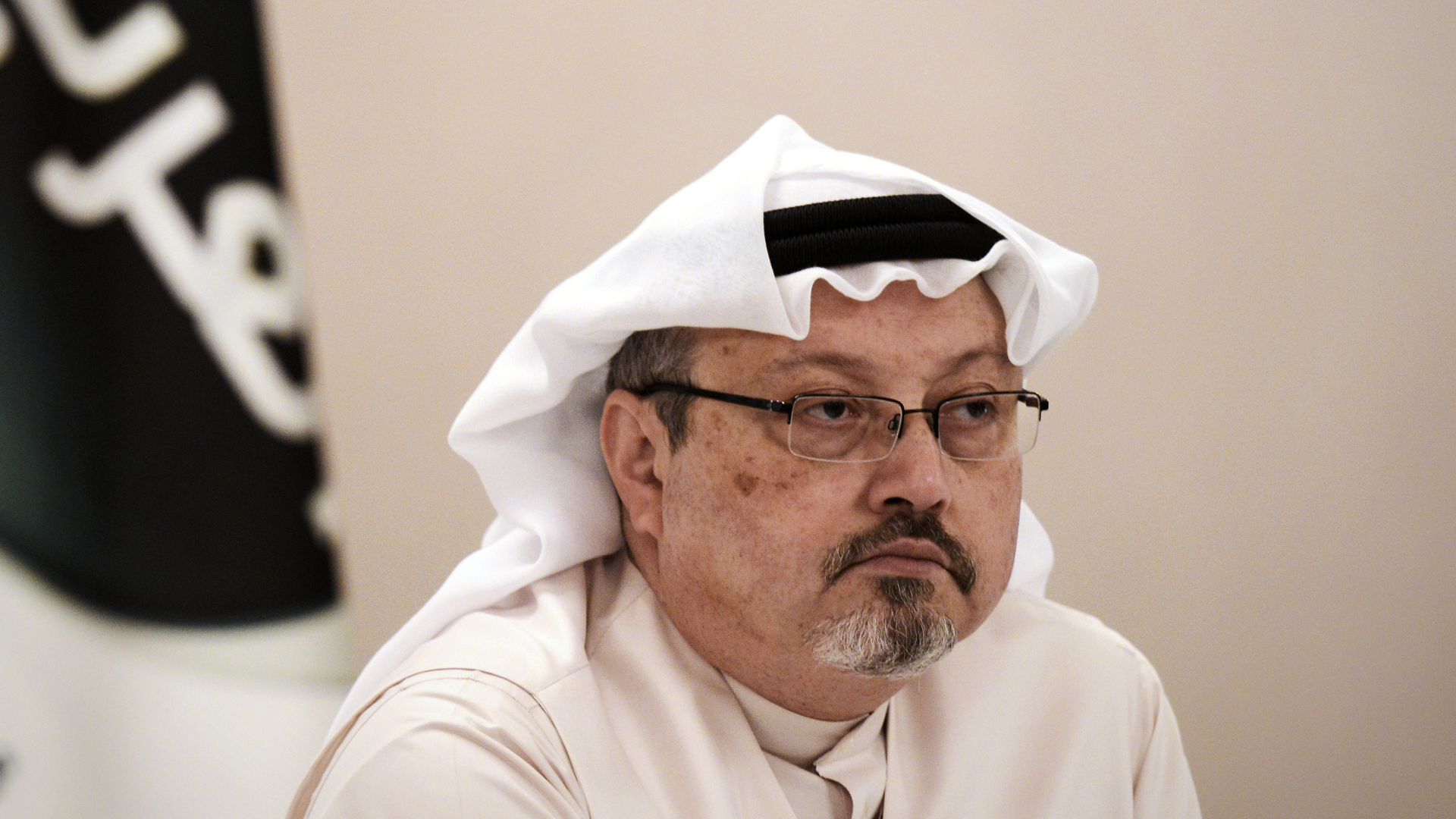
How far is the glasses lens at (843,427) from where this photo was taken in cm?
143

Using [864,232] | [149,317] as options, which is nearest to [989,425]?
[864,232]

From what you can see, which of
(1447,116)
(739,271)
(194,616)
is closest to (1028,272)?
(739,271)

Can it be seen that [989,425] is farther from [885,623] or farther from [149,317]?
[149,317]

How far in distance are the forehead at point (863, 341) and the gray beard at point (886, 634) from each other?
0.89 feet

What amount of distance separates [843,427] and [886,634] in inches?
10.2

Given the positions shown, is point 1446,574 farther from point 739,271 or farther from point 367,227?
point 367,227

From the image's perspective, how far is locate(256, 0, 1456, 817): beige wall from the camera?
2.32 m

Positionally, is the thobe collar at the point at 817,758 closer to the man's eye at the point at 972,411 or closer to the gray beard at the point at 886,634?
the gray beard at the point at 886,634

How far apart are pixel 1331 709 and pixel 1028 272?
5.81 feet

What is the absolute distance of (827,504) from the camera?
1403mm

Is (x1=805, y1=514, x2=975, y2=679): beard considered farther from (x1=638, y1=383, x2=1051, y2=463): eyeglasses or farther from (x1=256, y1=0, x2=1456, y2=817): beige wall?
(x1=256, y1=0, x2=1456, y2=817): beige wall

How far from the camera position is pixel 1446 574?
2.70m

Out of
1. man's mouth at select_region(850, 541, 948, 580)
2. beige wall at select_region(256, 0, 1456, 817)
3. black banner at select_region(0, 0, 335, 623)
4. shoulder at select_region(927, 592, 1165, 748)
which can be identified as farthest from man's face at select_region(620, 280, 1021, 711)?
black banner at select_region(0, 0, 335, 623)

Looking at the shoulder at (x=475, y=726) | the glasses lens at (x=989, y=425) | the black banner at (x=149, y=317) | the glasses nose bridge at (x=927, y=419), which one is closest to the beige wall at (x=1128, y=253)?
the black banner at (x=149, y=317)
